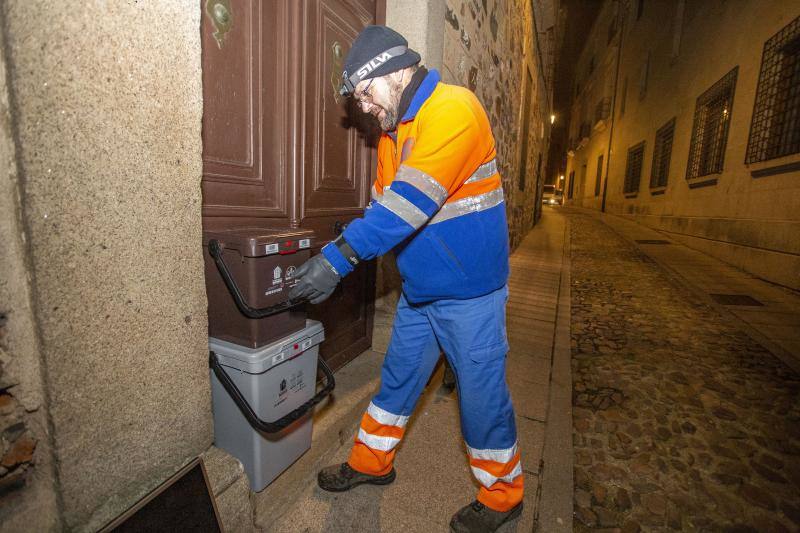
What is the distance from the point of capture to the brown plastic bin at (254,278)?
1.62 metres

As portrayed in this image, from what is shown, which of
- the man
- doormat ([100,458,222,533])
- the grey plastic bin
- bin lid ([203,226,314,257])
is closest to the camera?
doormat ([100,458,222,533])

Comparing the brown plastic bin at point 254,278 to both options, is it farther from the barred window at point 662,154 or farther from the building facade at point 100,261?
the barred window at point 662,154

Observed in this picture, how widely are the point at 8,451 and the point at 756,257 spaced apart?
973cm

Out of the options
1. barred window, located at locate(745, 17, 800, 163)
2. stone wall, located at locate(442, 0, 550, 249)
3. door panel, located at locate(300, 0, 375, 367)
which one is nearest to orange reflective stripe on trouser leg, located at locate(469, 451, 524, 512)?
door panel, located at locate(300, 0, 375, 367)

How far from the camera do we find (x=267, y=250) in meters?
1.63

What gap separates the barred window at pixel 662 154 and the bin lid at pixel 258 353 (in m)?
14.6

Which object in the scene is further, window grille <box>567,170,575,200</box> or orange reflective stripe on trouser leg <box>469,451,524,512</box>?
window grille <box>567,170,575,200</box>

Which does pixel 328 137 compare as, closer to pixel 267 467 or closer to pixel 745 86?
pixel 267 467

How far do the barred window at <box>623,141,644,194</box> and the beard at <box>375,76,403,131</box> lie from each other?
17.3m

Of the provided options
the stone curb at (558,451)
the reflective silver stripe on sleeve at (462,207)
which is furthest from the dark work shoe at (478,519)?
the reflective silver stripe on sleeve at (462,207)

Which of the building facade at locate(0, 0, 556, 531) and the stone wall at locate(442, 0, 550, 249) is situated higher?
the stone wall at locate(442, 0, 550, 249)

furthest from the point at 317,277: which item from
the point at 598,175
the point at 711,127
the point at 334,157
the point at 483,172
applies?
the point at 598,175

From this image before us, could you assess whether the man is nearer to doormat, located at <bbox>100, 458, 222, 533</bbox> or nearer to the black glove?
the black glove

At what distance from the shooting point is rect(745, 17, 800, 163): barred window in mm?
6520
